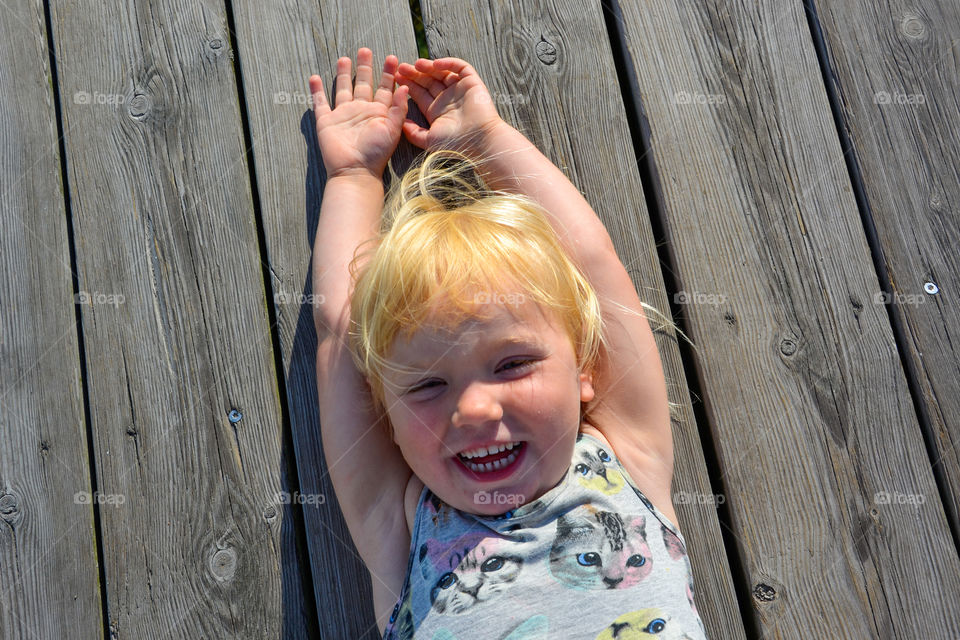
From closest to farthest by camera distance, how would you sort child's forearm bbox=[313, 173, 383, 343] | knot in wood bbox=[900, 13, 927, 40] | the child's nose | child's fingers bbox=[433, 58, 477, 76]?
the child's nose < child's forearm bbox=[313, 173, 383, 343] < child's fingers bbox=[433, 58, 477, 76] < knot in wood bbox=[900, 13, 927, 40]

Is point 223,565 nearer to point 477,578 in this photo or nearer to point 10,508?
point 10,508

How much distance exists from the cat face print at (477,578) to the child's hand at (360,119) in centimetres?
86

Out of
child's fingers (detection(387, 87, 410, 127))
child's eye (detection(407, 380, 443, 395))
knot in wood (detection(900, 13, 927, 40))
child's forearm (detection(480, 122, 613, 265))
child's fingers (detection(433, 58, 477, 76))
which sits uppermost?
child's fingers (detection(433, 58, 477, 76))

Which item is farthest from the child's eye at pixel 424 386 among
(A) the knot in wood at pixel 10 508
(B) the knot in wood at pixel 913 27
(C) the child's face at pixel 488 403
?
(B) the knot in wood at pixel 913 27

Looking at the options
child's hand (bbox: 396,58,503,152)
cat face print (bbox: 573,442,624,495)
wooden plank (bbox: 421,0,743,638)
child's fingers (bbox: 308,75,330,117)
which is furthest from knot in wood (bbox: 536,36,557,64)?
cat face print (bbox: 573,442,624,495)

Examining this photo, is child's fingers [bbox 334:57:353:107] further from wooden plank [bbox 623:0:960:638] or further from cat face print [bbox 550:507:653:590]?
cat face print [bbox 550:507:653:590]

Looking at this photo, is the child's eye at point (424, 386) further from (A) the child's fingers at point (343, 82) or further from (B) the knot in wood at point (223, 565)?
(A) the child's fingers at point (343, 82)

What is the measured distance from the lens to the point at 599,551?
4.18ft

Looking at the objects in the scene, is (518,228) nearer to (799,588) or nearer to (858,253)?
(858,253)

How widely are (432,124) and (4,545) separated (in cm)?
135

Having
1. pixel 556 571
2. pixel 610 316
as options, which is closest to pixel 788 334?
pixel 610 316

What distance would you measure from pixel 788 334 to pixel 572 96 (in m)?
0.76

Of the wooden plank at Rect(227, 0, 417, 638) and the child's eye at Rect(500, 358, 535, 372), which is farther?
the wooden plank at Rect(227, 0, 417, 638)

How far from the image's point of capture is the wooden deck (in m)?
1.48
